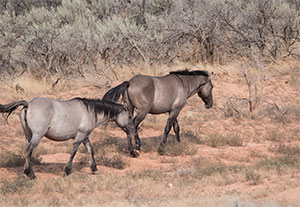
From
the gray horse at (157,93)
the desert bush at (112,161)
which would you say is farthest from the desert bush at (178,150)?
the desert bush at (112,161)

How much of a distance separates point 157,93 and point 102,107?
2306 mm

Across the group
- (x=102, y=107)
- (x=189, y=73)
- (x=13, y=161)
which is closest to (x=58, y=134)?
(x=102, y=107)

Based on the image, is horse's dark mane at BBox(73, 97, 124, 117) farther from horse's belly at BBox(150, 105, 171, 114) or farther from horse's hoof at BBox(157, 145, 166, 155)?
horse's hoof at BBox(157, 145, 166, 155)

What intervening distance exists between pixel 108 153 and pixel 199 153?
2.19 meters

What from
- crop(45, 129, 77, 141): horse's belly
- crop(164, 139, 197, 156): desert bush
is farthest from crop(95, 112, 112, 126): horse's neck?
crop(164, 139, 197, 156): desert bush

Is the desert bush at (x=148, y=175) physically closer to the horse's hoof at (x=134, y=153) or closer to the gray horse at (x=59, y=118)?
the gray horse at (x=59, y=118)

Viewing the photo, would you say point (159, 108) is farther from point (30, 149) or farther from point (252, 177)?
point (30, 149)

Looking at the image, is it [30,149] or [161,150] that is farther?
[161,150]

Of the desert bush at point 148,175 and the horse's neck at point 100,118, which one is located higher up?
the horse's neck at point 100,118

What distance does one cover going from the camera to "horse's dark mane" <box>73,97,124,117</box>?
8.54 meters

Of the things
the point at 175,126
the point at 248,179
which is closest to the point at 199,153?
the point at 175,126

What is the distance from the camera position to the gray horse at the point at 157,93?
10.5m

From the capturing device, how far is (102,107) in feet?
28.7

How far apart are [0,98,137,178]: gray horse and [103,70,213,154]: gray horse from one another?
4.90ft
